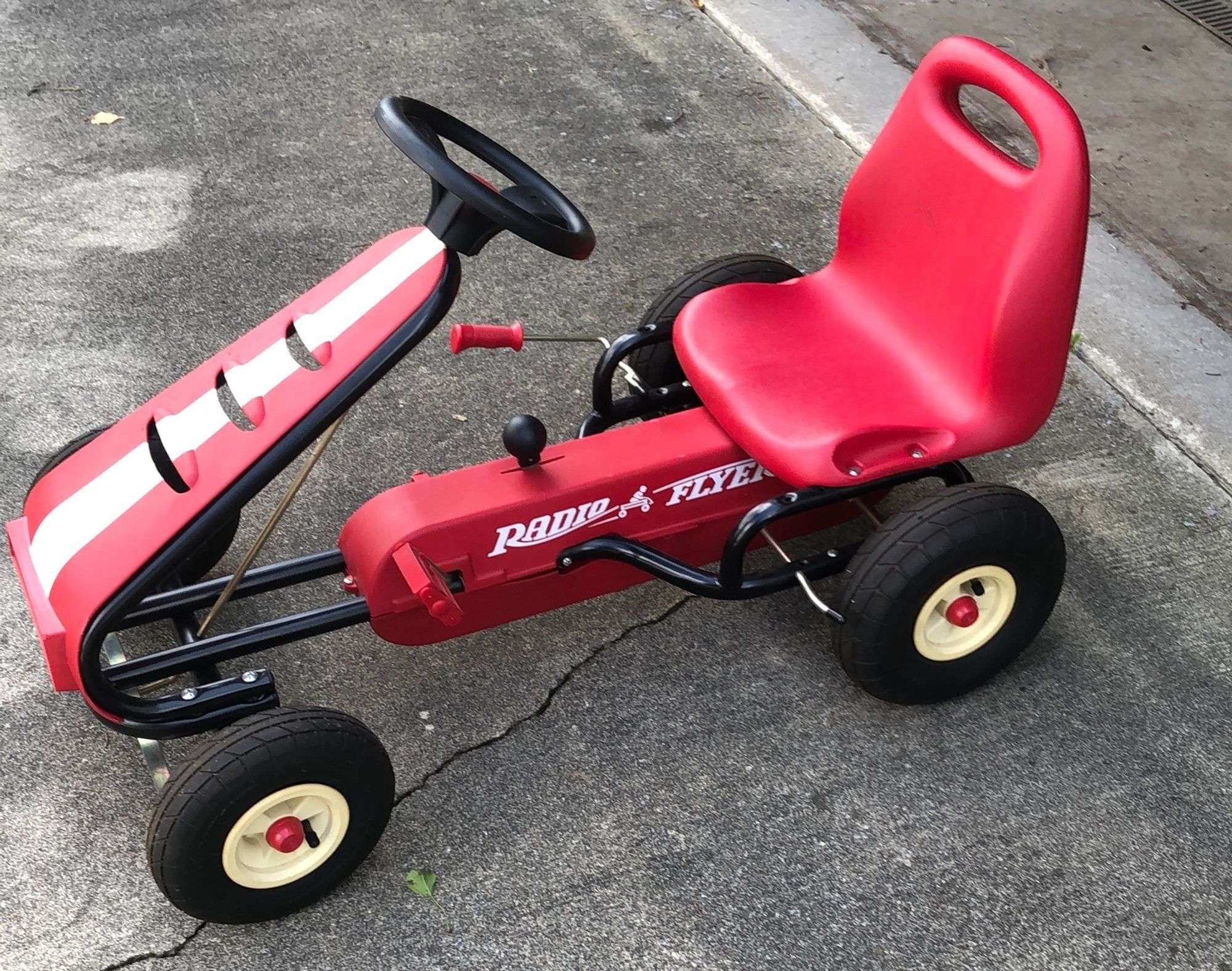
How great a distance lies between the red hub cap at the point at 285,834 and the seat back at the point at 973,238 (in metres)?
1.38

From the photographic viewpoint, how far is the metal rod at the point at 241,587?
224 cm

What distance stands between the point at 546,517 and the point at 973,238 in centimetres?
94

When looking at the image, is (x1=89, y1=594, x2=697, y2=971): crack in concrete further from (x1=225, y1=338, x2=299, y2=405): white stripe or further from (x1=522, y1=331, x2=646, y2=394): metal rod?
(x1=225, y1=338, x2=299, y2=405): white stripe

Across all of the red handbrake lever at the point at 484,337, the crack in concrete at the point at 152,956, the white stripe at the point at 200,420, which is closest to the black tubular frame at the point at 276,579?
the white stripe at the point at 200,420

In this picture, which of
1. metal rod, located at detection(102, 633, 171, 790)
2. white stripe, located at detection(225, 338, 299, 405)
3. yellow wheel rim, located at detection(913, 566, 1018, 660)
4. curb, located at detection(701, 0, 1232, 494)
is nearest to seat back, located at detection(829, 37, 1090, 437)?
yellow wheel rim, located at detection(913, 566, 1018, 660)

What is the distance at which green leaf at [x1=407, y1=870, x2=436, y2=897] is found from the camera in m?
2.15

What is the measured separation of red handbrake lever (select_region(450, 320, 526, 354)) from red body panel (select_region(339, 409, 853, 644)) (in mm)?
210

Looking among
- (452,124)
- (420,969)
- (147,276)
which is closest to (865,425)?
(452,124)

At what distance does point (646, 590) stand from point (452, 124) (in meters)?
1.09

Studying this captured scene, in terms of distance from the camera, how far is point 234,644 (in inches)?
84.3

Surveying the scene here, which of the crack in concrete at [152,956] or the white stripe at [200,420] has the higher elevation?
the white stripe at [200,420]

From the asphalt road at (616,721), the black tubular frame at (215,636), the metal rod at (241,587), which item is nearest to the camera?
the black tubular frame at (215,636)

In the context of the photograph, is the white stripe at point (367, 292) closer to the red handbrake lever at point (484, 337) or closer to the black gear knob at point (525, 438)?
the red handbrake lever at point (484, 337)

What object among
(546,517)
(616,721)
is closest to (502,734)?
(616,721)
